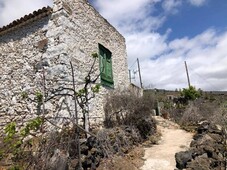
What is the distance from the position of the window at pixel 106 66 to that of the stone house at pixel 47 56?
0.08 m

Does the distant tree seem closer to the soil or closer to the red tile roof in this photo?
the soil

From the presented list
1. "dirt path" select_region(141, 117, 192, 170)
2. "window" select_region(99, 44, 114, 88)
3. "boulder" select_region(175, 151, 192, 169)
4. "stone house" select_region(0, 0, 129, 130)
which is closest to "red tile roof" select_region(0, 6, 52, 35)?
"stone house" select_region(0, 0, 129, 130)

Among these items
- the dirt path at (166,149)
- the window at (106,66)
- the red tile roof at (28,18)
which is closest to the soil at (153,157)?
the dirt path at (166,149)

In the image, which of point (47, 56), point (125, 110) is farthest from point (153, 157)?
point (47, 56)

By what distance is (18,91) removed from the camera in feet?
28.0

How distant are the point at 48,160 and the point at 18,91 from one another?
10.9 ft

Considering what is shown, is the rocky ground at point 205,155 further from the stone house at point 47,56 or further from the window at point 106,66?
the window at point 106,66

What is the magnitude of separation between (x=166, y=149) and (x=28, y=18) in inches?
242

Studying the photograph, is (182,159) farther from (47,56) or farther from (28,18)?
(28,18)

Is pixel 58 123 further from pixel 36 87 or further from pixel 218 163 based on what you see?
pixel 218 163

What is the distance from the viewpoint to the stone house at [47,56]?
793 centimetres

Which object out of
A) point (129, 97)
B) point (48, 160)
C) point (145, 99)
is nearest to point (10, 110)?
point (48, 160)

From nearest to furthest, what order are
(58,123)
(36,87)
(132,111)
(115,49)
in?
(58,123) < (36,87) < (132,111) < (115,49)

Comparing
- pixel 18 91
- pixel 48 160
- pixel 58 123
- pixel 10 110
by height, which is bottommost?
pixel 48 160
